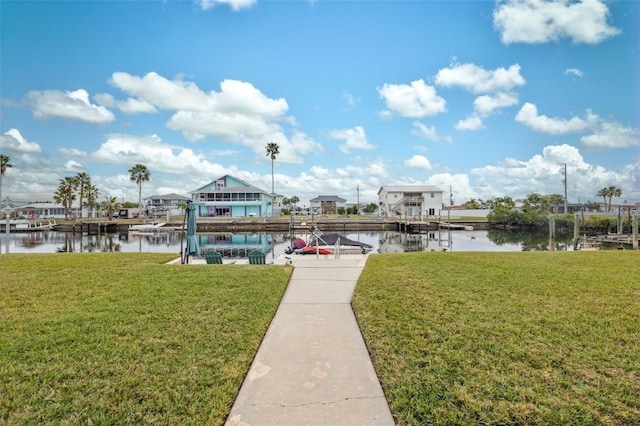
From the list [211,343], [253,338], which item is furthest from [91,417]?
[253,338]

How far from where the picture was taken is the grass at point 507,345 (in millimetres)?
3441

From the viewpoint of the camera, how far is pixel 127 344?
4.81m

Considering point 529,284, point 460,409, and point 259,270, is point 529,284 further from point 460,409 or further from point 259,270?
point 259,270

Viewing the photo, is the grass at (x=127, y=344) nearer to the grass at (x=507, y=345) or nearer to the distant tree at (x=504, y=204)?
the grass at (x=507, y=345)

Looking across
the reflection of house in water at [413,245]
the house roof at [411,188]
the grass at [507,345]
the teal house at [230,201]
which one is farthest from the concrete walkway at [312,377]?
the house roof at [411,188]

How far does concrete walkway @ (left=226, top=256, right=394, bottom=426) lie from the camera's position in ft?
11.1

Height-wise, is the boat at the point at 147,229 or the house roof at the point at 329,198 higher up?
the house roof at the point at 329,198

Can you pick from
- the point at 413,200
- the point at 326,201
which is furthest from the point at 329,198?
the point at 413,200

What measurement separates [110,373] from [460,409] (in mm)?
3851

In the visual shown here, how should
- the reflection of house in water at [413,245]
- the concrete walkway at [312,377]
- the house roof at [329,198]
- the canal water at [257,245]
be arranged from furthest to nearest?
the house roof at [329,198] < the reflection of house in water at [413,245] < the canal water at [257,245] < the concrete walkway at [312,377]

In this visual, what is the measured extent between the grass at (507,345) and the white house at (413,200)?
5677 cm

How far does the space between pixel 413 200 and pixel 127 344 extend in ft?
213

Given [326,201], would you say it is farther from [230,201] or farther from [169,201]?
[169,201]

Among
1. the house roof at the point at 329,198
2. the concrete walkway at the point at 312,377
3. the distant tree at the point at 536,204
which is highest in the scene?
the house roof at the point at 329,198
